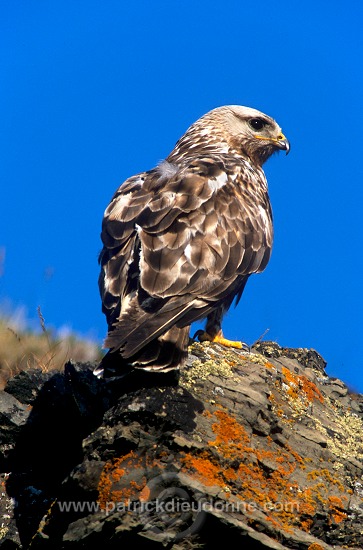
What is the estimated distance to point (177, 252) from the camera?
586 cm

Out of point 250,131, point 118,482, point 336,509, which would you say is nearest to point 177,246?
point 118,482

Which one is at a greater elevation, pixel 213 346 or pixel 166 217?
pixel 166 217

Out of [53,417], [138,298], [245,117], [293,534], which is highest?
[245,117]

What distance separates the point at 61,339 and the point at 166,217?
220 cm

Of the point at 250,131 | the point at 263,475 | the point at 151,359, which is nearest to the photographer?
the point at 263,475

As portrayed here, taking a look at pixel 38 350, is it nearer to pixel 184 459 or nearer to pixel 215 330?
pixel 215 330

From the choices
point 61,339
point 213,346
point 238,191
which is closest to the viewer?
point 213,346

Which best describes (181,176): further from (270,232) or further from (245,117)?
(245,117)

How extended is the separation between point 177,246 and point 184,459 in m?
1.73

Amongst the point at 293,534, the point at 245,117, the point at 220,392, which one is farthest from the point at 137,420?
the point at 245,117

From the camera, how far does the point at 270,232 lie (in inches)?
282

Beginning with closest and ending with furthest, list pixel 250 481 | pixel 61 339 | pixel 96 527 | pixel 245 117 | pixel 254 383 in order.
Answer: pixel 96 527 < pixel 250 481 < pixel 254 383 < pixel 61 339 < pixel 245 117

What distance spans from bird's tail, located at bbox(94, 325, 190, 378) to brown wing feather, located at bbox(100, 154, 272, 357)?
0.25 feet

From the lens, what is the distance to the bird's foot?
6562 mm
